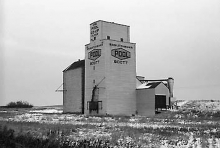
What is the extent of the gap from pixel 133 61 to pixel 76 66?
1144cm

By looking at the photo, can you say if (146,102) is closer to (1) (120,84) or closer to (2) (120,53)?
(1) (120,84)

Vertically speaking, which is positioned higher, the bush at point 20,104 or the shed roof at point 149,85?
the shed roof at point 149,85

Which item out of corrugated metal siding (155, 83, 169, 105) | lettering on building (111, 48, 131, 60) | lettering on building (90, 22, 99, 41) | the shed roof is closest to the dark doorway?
corrugated metal siding (155, 83, 169, 105)

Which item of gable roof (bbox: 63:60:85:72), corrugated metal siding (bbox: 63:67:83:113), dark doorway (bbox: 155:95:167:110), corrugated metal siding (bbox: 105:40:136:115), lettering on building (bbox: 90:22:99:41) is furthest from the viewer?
gable roof (bbox: 63:60:85:72)

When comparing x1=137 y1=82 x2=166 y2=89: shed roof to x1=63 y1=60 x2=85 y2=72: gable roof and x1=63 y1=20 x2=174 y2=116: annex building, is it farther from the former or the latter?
x1=63 y1=60 x2=85 y2=72: gable roof

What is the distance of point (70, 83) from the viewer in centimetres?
5525

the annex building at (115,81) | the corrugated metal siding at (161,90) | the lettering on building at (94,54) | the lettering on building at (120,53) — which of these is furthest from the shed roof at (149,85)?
the lettering on building at (94,54)

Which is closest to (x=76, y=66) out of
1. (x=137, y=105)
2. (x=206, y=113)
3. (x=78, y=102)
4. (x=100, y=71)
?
(x=78, y=102)

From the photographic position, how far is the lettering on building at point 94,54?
46.9 meters

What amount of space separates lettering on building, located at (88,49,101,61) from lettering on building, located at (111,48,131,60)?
84.9 inches

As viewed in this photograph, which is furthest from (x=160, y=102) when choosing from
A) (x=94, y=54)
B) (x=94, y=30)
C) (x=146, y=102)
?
(x=94, y=30)

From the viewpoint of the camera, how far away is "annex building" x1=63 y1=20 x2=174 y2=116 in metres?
45.4

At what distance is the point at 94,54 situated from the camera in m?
47.8

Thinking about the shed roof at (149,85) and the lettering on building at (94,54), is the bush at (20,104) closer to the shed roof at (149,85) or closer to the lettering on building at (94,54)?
the lettering on building at (94,54)
